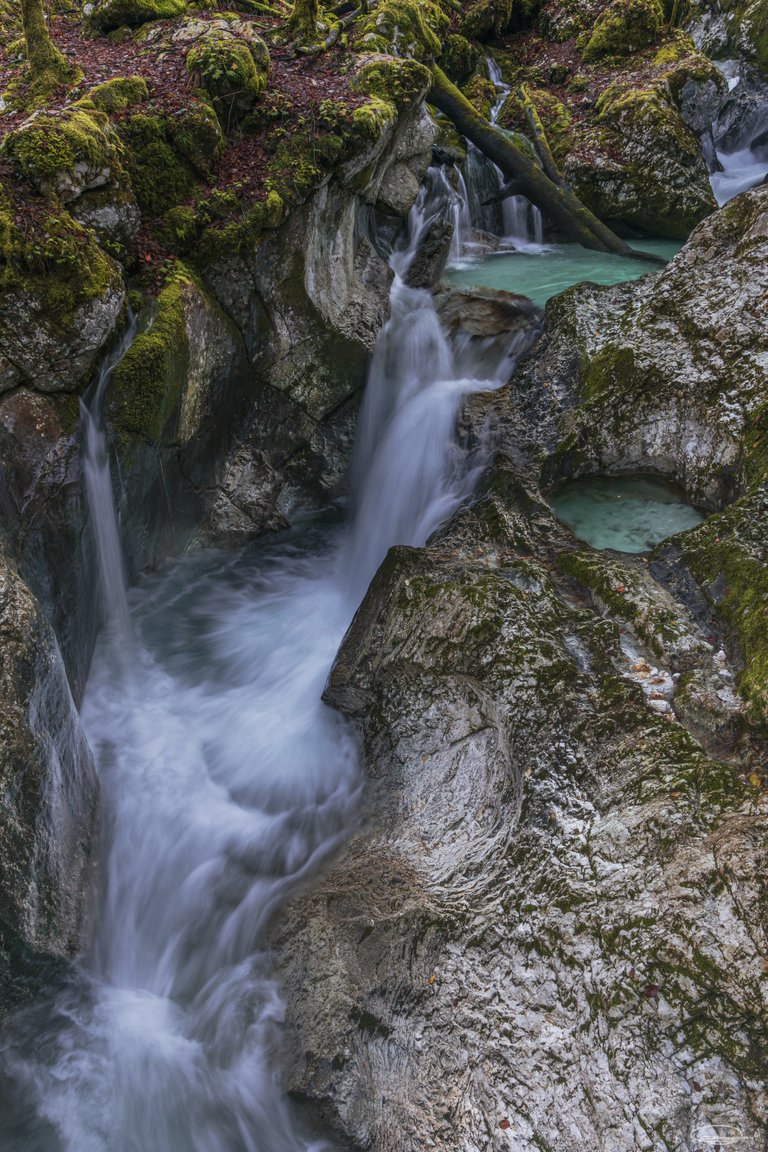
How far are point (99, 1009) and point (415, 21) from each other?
13269 millimetres

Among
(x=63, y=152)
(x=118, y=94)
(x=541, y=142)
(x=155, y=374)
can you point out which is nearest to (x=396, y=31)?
(x=541, y=142)

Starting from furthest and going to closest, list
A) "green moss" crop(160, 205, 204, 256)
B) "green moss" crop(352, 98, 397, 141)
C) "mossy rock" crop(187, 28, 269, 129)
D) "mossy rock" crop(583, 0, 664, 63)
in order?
"mossy rock" crop(583, 0, 664, 63) → "green moss" crop(352, 98, 397, 141) → "mossy rock" crop(187, 28, 269, 129) → "green moss" crop(160, 205, 204, 256)

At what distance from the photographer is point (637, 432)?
22.8 feet

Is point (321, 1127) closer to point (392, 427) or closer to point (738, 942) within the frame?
point (738, 942)

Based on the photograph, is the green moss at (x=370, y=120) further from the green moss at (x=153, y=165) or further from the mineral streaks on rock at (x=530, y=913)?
the mineral streaks on rock at (x=530, y=913)

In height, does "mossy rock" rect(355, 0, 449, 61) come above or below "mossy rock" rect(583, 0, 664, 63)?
below

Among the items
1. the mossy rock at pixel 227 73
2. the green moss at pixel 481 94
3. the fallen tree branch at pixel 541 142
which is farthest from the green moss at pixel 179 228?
the green moss at pixel 481 94

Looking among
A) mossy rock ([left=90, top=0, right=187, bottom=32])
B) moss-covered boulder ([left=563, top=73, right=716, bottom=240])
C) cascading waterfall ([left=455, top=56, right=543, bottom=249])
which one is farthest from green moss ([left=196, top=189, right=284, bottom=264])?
moss-covered boulder ([left=563, top=73, right=716, bottom=240])

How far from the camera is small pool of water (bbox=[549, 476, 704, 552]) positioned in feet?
20.7

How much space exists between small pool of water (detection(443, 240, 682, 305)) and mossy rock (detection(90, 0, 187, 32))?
5442 millimetres

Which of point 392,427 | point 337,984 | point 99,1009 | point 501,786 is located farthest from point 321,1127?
point 392,427

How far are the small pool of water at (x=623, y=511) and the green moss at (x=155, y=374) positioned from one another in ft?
13.2

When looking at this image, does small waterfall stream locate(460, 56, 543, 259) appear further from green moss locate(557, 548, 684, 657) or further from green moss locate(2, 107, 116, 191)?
green moss locate(557, 548, 684, 657)

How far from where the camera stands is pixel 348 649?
20.1 ft
